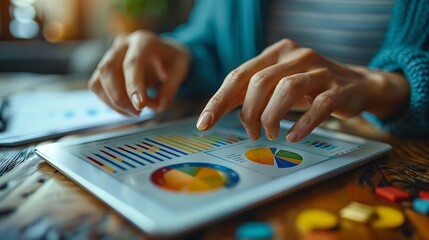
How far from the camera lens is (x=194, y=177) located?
337 millimetres

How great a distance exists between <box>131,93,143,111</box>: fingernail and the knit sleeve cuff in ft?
1.13

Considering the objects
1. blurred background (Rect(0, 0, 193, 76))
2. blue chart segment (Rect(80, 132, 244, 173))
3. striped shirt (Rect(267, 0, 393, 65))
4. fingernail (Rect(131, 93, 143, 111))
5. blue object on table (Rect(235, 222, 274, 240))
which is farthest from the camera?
blurred background (Rect(0, 0, 193, 76))

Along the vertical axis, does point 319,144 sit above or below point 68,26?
above

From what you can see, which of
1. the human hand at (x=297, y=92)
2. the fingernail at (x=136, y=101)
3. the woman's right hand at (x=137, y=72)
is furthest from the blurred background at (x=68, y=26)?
the human hand at (x=297, y=92)

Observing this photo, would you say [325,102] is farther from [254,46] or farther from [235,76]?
[254,46]

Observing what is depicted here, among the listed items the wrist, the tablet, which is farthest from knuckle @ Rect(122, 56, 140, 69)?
the wrist

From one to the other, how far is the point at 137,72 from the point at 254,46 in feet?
1.17

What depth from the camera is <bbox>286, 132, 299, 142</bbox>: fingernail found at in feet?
1.33

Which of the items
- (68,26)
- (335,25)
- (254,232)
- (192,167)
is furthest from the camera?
(68,26)

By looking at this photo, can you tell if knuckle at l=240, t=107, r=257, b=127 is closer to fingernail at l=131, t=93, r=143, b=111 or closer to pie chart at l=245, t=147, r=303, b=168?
pie chart at l=245, t=147, r=303, b=168

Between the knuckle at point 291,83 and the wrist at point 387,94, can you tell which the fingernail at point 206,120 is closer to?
the knuckle at point 291,83

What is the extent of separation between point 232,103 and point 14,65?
1.33 m

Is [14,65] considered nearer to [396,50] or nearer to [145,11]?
[145,11]

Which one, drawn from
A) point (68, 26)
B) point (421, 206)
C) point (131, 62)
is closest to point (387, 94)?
point (421, 206)
